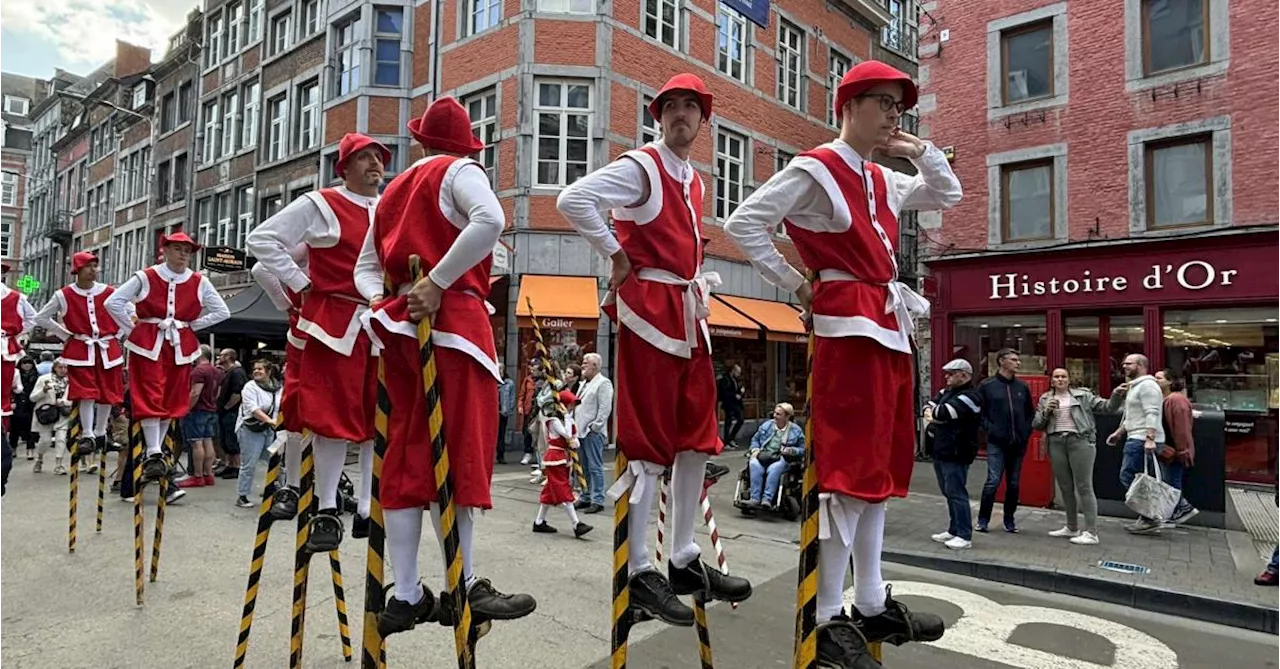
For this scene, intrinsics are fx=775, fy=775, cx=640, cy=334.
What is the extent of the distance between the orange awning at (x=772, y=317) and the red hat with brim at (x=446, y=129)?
51.4 ft

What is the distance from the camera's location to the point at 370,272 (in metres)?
3.19

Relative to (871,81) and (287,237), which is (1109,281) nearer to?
(871,81)

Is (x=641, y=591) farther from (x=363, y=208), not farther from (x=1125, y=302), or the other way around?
(x=1125, y=302)

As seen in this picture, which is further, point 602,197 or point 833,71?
point 833,71

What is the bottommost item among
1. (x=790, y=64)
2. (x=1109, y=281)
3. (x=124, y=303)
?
(x=124, y=303)

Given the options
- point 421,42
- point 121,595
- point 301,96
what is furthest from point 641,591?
point 301,96

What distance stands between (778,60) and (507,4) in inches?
319

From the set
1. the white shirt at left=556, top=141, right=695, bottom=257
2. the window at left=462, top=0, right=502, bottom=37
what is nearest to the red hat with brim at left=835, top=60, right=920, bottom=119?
the white shirt at left=556, top=141, right=695, bottom=257

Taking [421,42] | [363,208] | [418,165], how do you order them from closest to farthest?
[418,165] → [363,208] → [421,42]

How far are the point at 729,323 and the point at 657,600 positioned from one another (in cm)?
1431

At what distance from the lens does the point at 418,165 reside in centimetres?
307

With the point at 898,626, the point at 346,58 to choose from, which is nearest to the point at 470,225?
the point at 898,626

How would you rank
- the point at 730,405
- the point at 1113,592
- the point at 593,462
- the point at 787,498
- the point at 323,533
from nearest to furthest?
the point at 323,533 < the point at 1113,592 < the point at 787,498 < the point at 593,462 < the point at 730,405

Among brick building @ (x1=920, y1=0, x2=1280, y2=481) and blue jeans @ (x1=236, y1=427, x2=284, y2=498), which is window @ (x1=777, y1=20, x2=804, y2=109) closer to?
brick building @ (x1=920, y1=0, x2=1280, y2=481)
